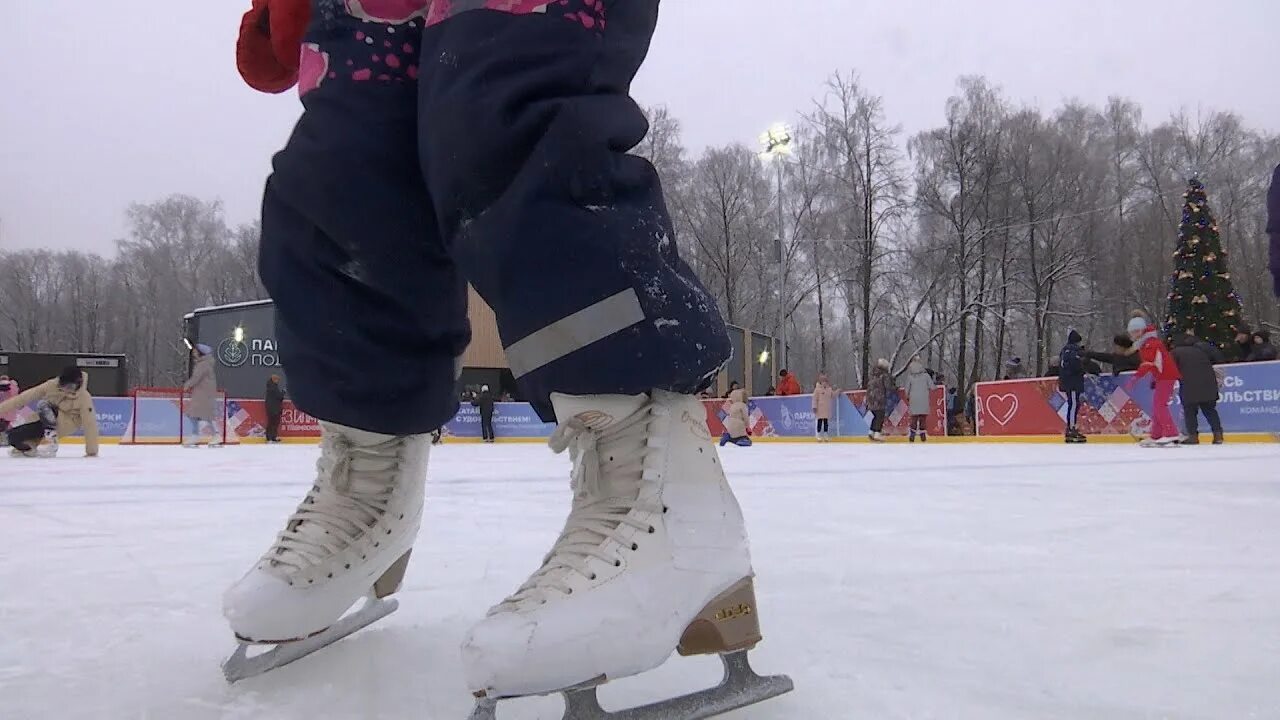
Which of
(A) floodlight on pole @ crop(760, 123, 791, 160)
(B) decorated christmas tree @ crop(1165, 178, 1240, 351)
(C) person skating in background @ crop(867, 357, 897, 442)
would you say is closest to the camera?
(C) person skating in background @ crop(867, 357, 897, 442)

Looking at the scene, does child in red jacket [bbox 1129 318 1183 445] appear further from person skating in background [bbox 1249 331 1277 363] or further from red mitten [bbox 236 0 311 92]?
red mitten [bbox 236 0 311 92]

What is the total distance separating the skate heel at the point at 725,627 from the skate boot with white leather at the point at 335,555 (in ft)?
1.19

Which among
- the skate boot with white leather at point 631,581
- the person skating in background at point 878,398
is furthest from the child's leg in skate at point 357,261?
the person skating in background at point 878,398

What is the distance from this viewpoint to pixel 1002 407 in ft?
31.6

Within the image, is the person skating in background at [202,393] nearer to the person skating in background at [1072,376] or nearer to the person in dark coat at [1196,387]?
the person skating in background at [1072,376]

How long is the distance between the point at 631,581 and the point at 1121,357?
28.5 ft

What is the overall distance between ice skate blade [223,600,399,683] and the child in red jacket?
7.54 metres

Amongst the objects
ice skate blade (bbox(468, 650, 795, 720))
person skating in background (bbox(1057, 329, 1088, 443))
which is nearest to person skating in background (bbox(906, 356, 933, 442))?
person skating in background (bbox(1057, 329, 1088, 443))

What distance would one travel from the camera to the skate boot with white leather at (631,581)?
1.84ft

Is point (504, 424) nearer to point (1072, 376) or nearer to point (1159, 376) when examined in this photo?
point (1072, 376)

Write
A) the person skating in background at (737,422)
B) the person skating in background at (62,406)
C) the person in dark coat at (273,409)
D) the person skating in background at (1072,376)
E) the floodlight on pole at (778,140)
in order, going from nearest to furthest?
the person skating in background at (62,406)
the person skating in background at (1072,376)
the person skating in background at (737,422)
the person in dark coat at (273,409)
the floodlight on pole at (778,140)

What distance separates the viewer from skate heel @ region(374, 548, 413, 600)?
2.86 feet

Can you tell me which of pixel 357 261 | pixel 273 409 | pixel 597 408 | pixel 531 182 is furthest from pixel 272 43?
pixel 273 409

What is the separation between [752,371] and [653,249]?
2206 cm
